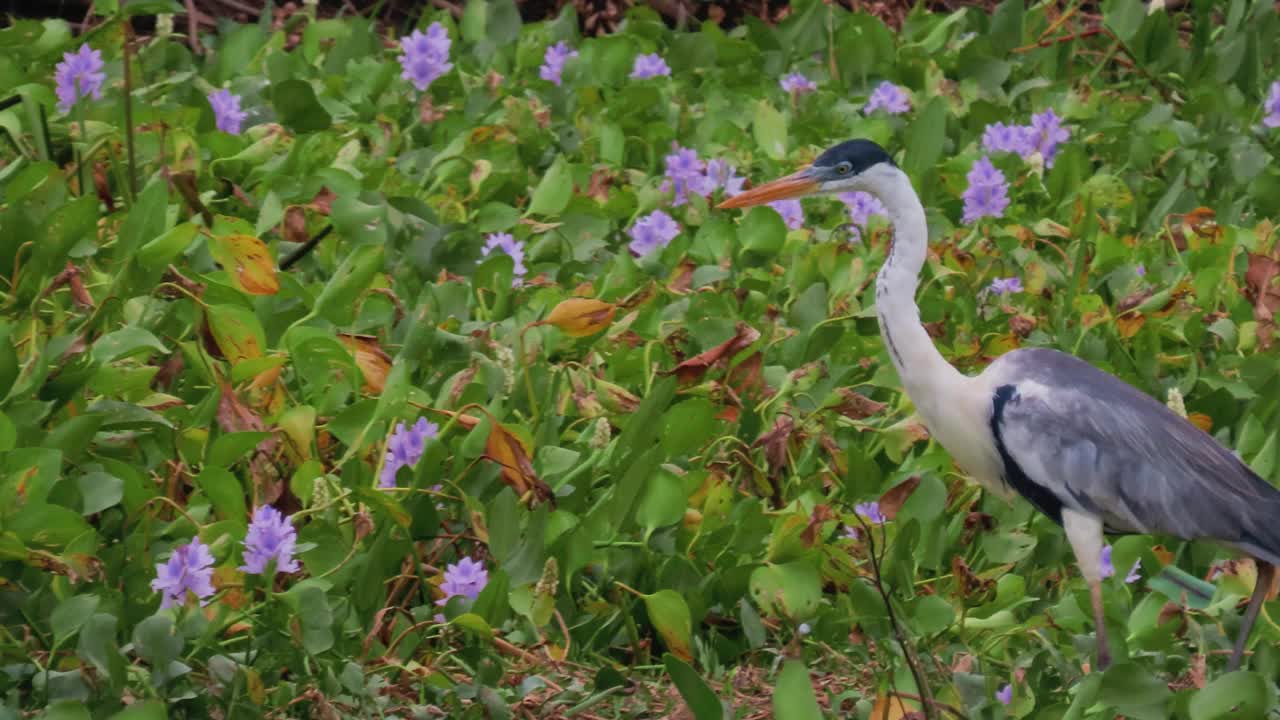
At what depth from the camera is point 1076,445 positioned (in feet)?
10.9

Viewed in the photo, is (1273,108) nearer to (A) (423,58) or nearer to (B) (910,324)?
(A) (423,58)

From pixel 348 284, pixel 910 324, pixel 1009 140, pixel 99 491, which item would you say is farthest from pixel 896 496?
pixel 1009 140

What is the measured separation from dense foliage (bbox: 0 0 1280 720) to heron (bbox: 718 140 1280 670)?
0.14 m

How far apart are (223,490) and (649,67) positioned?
2819 mm

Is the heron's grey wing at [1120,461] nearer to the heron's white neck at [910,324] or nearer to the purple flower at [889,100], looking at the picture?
the heron's white neck at [910,324]

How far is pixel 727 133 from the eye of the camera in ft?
17.6

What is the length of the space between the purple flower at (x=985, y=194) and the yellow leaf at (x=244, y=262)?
1.82m

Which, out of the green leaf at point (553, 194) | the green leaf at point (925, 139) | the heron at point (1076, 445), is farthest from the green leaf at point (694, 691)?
the green leaf at point (925, 139)

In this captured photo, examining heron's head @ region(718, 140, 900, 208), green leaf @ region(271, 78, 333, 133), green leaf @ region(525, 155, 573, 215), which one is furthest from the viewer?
green leaf @ region(271, 78, 333, 133)

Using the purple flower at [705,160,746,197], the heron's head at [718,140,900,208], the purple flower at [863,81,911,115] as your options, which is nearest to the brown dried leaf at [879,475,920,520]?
the heron's head at [718,140,900,208]

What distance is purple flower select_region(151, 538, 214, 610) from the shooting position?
2873 mm

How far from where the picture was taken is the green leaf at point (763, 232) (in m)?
4.57

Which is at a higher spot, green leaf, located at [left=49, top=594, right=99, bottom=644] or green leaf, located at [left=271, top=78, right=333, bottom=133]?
green leaf, located at [left=49, top=594, right=99, bottom=644]

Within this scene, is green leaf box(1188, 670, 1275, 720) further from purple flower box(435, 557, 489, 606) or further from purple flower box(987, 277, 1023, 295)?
purple flower box(987, 277, 1023, 295)
